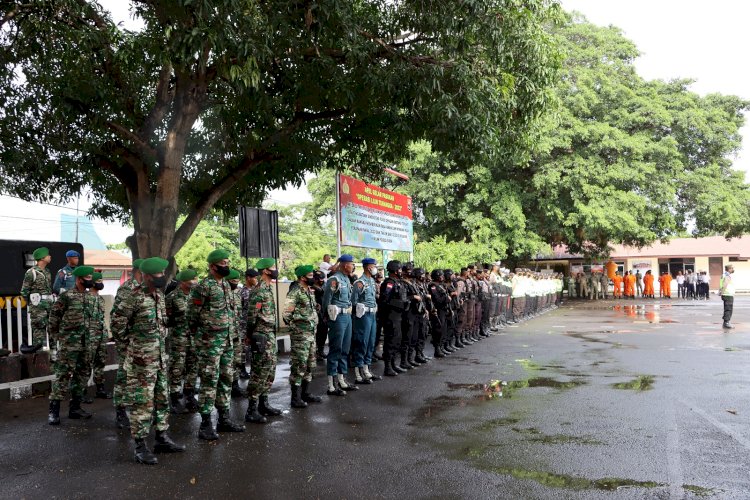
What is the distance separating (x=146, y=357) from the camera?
5949 millimetres

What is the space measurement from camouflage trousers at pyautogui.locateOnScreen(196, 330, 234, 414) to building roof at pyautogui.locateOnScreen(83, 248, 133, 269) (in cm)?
3944

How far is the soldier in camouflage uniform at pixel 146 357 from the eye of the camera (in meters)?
5.84

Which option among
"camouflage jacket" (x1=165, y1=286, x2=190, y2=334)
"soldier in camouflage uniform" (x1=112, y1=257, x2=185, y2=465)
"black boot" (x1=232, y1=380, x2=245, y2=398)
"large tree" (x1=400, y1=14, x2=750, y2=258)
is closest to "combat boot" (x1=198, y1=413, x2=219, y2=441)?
"soldier in camouflage uniform" (x1=112, y1=257, x2=185, y2=465)

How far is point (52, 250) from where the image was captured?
38.4 feet

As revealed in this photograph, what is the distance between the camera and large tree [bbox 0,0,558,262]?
30.9 feet

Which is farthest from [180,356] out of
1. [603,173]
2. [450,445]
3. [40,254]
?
[603,173]

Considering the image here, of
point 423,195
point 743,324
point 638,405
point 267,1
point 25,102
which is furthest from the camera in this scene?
point 423,195

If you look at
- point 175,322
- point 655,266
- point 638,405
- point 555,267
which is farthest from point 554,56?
point 655,266

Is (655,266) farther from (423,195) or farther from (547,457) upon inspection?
(547,457)

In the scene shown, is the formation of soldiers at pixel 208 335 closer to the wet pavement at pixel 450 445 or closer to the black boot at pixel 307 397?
the black boot at pixel 307 397

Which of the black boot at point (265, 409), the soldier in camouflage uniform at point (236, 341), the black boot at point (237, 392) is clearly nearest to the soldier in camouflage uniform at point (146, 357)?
the soldier in camouflage uniform at point (236, 341)

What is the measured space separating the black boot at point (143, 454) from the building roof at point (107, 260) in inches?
1578

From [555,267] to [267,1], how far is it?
39857 mm

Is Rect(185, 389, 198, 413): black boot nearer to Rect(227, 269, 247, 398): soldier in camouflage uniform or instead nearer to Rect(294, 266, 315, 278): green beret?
Rect(227, 269, 247, 398): soldier in camouflage uniform
